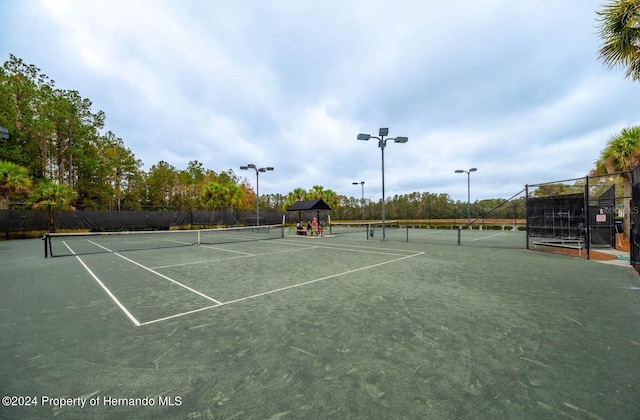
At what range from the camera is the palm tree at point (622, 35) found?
6.03 metres

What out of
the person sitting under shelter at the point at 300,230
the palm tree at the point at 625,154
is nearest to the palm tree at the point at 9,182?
the person sitting under shelter at the point at 300,230

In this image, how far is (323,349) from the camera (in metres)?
3.21

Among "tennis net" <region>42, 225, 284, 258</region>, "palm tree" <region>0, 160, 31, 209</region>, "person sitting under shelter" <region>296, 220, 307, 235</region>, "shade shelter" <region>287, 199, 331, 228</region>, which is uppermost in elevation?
"palm tree" <region>0, 160, 31, 209</region>

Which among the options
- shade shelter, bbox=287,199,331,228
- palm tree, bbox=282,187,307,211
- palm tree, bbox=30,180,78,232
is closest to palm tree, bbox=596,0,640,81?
shade shelter, bbox=287,199,331,228

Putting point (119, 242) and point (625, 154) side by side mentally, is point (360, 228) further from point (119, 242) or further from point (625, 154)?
point (119, 242)

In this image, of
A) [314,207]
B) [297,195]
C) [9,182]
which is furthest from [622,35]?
[297,195]

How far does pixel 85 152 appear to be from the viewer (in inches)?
1462

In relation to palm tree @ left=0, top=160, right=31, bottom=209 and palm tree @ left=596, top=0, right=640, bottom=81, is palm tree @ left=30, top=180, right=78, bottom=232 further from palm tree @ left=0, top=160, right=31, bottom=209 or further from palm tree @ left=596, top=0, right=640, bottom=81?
palm tree @ left=596, top=0, right=640, bottom=81

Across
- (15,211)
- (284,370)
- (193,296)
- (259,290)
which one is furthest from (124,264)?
(15,211)

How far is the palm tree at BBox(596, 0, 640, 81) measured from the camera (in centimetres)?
603

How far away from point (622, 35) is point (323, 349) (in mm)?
9855

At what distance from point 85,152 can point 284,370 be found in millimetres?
48786

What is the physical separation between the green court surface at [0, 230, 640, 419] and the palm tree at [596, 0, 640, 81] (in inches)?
215

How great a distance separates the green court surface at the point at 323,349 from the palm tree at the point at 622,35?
17.9 feet
